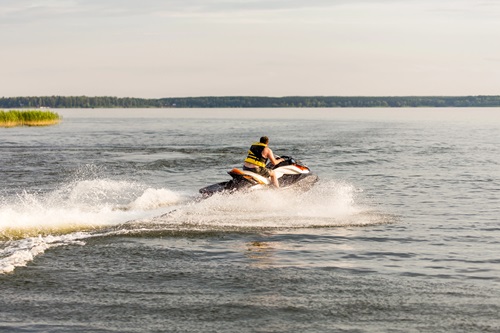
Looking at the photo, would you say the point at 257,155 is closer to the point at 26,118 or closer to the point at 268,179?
the point at 268,179

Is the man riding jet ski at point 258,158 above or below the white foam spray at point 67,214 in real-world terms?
above

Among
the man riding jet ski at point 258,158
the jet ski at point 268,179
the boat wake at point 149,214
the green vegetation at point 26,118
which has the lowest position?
the green vegetation at point 26,118

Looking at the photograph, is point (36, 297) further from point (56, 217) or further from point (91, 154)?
point (91, 154)

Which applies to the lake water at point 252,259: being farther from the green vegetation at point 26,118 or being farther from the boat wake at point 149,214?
the green vegetation at point 26,118

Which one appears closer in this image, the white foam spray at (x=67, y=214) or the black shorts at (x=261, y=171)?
the white foam spray at (x=67, y=214)

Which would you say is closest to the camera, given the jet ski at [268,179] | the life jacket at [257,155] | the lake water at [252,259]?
the lake water at [252,259]

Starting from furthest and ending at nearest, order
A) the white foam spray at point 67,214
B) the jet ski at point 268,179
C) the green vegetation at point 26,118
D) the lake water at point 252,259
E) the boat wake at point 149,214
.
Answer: the green vegetation at point 26,118 → the jet ski at point 268,179 → the boat wake at point 149,214 → the white foam spray at point 67,214 → the lake water at point 252,259

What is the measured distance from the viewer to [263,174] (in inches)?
697

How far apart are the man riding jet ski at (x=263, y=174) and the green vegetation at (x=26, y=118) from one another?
166ft

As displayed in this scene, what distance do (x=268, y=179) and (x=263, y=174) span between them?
0.18 metres

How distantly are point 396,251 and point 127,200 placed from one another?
8.10m

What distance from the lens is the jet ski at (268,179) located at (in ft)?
56.3

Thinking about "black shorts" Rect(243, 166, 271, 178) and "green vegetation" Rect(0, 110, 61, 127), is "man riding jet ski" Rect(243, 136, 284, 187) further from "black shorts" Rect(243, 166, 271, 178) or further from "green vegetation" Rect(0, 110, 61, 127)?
"green vegetation" Rect(0, 110, 61, 127)

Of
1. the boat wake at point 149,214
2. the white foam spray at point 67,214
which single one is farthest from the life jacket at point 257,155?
the white foam spray at point 67,214
